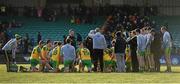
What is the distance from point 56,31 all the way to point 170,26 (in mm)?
8967

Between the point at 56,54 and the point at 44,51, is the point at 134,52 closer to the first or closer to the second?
the point at 56,54

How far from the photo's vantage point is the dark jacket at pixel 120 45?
2741 cm

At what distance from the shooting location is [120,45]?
27.5 meters

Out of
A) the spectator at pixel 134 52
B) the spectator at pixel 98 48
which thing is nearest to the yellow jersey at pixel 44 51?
A: the spectator at pixel 98 48

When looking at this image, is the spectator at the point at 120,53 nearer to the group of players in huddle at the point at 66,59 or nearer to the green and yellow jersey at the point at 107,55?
the group of players in huddle at the point at 66,59

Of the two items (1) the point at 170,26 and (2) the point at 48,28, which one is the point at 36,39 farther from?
(1) the point at 170,26

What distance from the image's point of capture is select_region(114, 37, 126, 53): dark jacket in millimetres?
27406

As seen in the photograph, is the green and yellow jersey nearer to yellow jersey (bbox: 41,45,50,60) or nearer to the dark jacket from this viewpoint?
the dark jacket

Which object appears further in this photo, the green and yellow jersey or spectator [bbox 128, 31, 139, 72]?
the green and yellow jersey

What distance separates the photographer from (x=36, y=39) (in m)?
47.6

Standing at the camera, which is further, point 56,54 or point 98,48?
point 56,54

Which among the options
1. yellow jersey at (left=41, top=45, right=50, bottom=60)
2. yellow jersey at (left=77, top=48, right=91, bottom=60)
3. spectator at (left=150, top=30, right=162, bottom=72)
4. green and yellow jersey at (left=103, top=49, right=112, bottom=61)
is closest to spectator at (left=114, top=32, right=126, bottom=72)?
green and yellow jersey at (left=103, top=49, right=112, bottom=61)

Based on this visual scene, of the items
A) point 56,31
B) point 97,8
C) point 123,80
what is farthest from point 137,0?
point 123,80

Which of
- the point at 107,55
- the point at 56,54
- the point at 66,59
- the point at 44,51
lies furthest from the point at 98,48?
the point at 44,51
